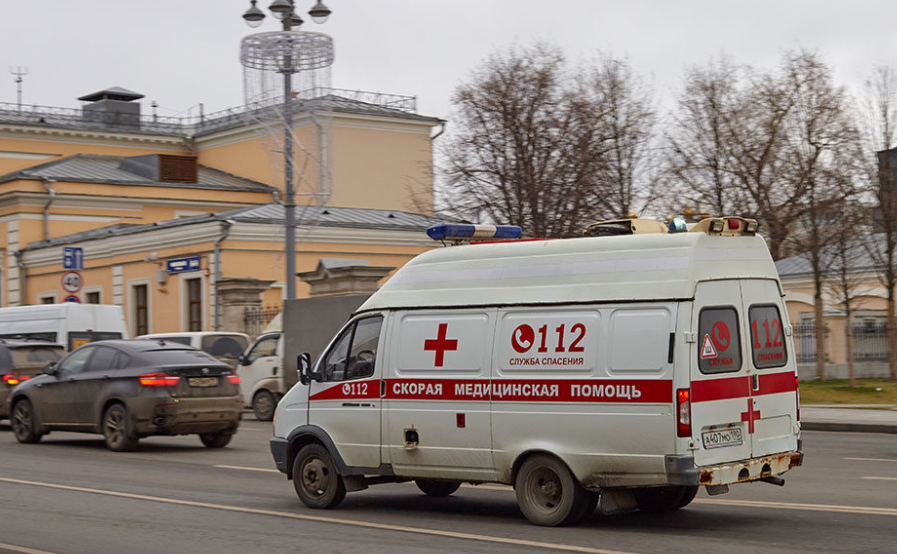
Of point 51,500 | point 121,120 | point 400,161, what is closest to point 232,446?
point 51,500

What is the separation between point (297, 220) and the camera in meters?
37.6

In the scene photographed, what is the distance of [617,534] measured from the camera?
9352 mm

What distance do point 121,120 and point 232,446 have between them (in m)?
45.7

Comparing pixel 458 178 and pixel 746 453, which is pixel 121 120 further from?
pixel 746 453

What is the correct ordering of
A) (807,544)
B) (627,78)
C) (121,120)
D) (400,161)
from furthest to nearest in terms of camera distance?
(121,120)
(400,161)
(627,78)
(807,544)

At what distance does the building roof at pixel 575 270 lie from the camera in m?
9.39

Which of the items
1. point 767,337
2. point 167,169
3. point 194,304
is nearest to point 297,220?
point 194,304

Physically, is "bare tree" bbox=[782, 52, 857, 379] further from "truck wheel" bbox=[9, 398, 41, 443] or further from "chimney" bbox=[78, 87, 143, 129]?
"chimney" bbox=[78, 87, 143, 129]

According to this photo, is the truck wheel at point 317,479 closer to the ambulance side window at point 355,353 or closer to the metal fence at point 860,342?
the ambulance side window at point 355,353

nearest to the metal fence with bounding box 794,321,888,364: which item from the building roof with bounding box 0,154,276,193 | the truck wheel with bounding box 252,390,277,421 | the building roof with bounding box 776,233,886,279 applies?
the building roof with bounding box 776,233,886,279

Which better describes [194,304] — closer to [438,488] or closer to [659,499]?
[438,488]

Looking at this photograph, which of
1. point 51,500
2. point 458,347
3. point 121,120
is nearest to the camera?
point 458,347

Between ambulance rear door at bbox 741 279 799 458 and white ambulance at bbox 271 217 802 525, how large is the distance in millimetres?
17

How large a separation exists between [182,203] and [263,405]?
26.4 meters
